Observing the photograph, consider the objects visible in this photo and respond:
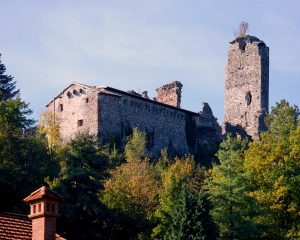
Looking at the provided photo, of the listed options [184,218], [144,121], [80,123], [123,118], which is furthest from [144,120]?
[184,218]

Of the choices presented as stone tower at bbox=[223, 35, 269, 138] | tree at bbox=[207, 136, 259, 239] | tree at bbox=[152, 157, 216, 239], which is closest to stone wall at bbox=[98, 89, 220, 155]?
stone tower at bbox=[223, 35, 269, 138]

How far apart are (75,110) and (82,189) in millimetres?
29318

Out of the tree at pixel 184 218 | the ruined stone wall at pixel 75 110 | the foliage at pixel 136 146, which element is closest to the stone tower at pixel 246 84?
the foliage at pixel 136 146

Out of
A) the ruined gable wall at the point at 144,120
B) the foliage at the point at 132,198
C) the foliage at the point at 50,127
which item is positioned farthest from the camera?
the ruined gable wall at the point at 144,120

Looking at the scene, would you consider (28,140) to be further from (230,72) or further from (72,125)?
(230,72)

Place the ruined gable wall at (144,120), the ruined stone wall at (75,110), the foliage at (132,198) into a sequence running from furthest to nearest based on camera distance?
the ruined gable wall at (144,120), the ruined stone wall at (75,110), the foliage at (132,198)

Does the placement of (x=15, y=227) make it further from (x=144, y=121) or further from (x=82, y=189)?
(x=144, y=121)

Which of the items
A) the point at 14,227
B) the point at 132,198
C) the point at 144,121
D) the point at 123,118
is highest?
the point at 144,121

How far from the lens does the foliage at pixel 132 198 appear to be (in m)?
41.7

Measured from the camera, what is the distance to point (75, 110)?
66.8 metres

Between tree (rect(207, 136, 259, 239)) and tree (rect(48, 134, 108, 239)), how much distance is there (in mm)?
5540

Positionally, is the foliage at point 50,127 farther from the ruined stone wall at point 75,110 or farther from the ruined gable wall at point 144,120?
the ruined gable wall at point 144,120

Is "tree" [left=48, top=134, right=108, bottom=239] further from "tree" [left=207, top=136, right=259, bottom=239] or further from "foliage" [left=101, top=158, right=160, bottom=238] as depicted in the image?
"tree" [left=207, top=136, right=259, bottom=239]

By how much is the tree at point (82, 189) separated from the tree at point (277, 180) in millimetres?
8449
